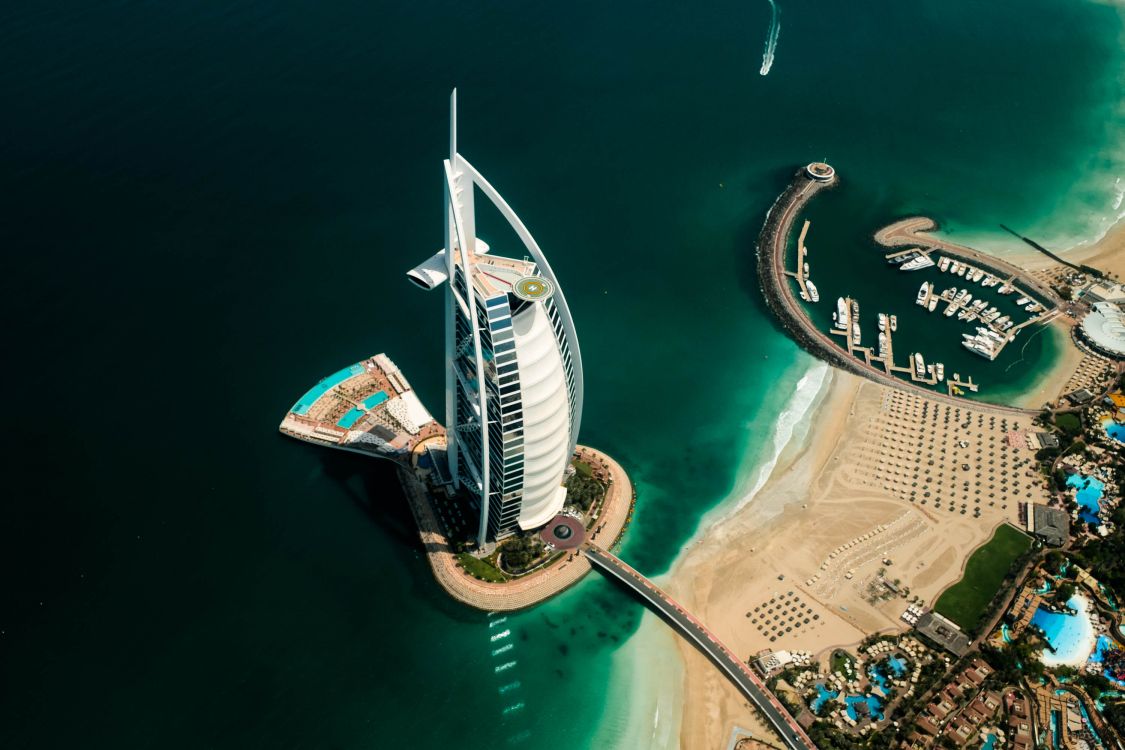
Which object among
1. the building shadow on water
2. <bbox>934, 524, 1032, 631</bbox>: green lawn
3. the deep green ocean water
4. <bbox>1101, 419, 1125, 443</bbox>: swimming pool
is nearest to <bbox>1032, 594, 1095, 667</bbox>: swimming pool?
<bbox>934, 524, 1032, 631</bbox>: green lawn

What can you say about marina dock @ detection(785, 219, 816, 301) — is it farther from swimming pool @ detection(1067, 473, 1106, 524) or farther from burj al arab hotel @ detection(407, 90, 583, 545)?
burj al arab hotel @ detection(407, 90, 583, 545)

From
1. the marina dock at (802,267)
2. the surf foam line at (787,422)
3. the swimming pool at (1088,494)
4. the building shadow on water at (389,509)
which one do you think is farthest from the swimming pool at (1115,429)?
the building shadow on water at (389,509)

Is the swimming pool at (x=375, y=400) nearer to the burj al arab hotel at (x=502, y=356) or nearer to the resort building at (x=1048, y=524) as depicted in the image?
the burj al arab hotel at (x=502, y=356)

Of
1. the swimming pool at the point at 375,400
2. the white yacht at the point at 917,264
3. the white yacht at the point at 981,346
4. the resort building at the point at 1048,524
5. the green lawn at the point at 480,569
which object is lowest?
the green lawn at the point at 480,569

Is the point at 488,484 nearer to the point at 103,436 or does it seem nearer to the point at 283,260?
the point at 103,436

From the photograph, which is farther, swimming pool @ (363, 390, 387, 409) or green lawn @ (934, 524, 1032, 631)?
swimming pool @ (363, 390, 387, 409)

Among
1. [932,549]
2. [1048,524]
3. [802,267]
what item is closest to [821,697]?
[932,549]

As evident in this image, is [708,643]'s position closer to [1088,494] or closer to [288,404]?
[1088,494]
